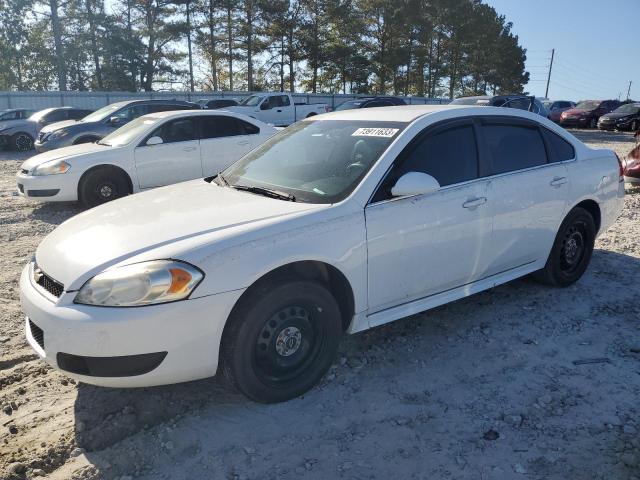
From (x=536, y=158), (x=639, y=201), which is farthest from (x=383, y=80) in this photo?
(x=536, y=158)

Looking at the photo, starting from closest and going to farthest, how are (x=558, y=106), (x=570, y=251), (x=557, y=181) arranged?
(x=557, y=181)
(x=570, y=251)
(x=558, y=106)

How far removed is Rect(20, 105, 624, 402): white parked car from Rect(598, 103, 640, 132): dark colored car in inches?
1043

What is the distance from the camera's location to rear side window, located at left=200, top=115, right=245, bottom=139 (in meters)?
8.62

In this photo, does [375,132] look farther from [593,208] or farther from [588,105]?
[588,105]

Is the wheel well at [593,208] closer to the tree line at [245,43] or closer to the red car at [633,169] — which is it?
the red car at [633,169]

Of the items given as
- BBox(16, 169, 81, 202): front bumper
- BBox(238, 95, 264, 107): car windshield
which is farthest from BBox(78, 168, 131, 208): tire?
BBox(238, 95, 264, 107): car windshield

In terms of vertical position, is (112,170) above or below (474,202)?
below

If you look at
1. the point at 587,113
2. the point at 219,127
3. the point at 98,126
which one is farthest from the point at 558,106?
the point at 219,127

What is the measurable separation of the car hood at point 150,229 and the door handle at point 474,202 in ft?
3.84

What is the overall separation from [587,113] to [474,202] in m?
30.6

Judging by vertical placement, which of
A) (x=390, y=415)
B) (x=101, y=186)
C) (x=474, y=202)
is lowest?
(x=390, y=415)

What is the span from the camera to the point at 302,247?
2.90m

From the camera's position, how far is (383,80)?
4666 cm

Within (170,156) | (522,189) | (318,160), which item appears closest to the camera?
(318,160)
